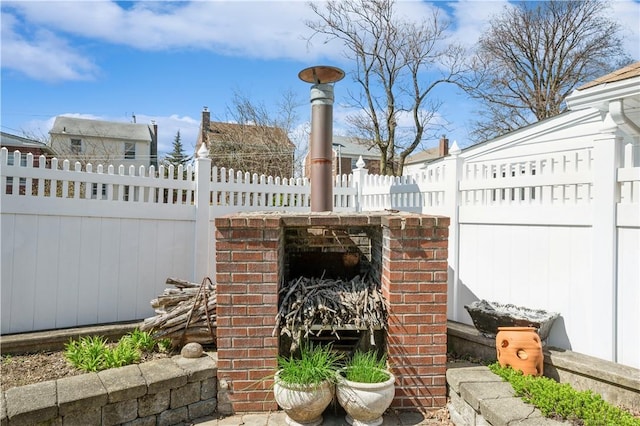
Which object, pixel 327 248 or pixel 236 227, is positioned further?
pixel 327 248

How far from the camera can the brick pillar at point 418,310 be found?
9.40ft

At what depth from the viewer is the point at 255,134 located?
1477 centimetres

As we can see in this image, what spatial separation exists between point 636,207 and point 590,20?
696 inches

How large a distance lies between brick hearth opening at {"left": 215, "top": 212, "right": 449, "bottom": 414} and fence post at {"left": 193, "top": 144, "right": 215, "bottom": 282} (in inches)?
62.6

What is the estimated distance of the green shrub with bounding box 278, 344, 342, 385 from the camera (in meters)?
2.57

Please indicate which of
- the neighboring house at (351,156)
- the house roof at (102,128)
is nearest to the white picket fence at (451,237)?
the neighboring house at (351,156)

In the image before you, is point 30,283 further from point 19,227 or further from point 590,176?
point 590,176

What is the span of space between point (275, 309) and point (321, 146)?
1991 mm

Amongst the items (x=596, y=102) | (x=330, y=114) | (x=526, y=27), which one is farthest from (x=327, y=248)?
(x=526, y=27)

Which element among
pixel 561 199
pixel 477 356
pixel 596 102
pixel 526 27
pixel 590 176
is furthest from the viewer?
pixel 526 27

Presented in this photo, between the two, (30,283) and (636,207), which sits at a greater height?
(636,207)

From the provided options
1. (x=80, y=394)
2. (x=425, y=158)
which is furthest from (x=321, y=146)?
(x=425, y=158)

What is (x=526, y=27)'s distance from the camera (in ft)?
53.8

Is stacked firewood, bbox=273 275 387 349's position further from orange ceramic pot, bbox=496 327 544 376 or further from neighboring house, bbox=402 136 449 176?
neighboring house, bbox=402 136 449 176
